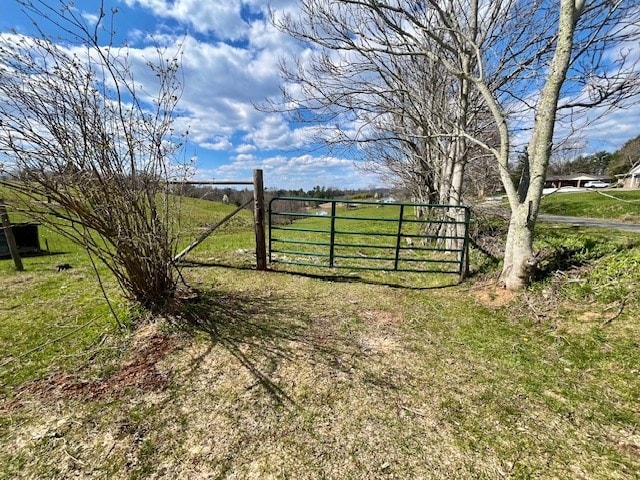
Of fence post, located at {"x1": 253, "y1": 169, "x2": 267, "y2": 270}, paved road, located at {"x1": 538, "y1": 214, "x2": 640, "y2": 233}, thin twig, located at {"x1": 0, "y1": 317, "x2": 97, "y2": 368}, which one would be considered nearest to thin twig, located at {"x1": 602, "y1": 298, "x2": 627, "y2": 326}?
fence post, located at {"x1": 253, "y1": 169, "x2": 267, "y2": 270}

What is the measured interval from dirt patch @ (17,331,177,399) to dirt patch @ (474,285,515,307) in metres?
3.81

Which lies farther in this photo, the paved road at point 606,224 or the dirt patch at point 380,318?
the paved road at point 606,224

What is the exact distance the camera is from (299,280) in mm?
4852

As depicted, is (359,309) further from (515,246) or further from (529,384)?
(515,246)

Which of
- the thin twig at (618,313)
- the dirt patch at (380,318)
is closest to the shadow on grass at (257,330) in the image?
the dirt patch at (380,318)

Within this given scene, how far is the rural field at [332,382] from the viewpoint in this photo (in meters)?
1.77

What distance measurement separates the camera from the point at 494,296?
408 cm

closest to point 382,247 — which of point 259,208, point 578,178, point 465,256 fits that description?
point 465,256

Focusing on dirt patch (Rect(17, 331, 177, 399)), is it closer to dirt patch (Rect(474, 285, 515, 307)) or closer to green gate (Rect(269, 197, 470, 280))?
green gate (Rect(269, 197, 470, 280))

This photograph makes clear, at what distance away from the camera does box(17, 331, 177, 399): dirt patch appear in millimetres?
2250

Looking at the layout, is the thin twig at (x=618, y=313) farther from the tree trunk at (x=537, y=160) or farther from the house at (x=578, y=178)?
the house at (x=578, y=178)

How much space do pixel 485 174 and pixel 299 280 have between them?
6910 millimetres

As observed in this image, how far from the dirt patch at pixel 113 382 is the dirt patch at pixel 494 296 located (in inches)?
150

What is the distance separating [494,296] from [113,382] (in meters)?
4.34
